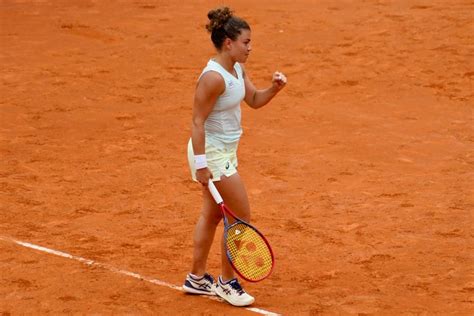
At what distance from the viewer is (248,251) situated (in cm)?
788

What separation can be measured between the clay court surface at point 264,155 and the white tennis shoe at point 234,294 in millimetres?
86

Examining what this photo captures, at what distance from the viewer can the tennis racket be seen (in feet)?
25.1

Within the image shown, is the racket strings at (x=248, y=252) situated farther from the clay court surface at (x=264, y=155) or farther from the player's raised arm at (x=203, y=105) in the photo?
the player's raised arm at (x=203, y=105)

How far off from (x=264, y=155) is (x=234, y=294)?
14.2ft

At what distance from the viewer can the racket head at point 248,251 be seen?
7.72 meters

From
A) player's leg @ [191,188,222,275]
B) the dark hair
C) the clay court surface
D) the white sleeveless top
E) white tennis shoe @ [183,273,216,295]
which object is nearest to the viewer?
the dark hair

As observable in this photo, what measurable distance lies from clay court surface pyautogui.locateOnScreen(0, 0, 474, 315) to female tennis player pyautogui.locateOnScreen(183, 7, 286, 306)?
0.54 meters

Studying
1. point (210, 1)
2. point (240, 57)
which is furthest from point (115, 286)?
point (210, 1)

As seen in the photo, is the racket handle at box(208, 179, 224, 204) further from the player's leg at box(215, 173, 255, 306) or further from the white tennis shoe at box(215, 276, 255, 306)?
the white tennis shoe at box(215, 276, 255, 306)

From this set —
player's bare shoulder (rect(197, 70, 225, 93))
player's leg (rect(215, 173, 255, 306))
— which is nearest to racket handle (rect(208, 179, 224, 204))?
player's leg (rect(215, 173, 255, 306))

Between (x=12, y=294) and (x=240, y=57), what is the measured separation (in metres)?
2.57

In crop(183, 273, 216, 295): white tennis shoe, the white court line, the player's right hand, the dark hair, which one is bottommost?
the white court line

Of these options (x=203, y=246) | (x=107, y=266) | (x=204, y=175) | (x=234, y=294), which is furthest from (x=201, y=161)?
(x=107, y=266)

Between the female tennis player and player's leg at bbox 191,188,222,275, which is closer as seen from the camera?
the female tennis player
